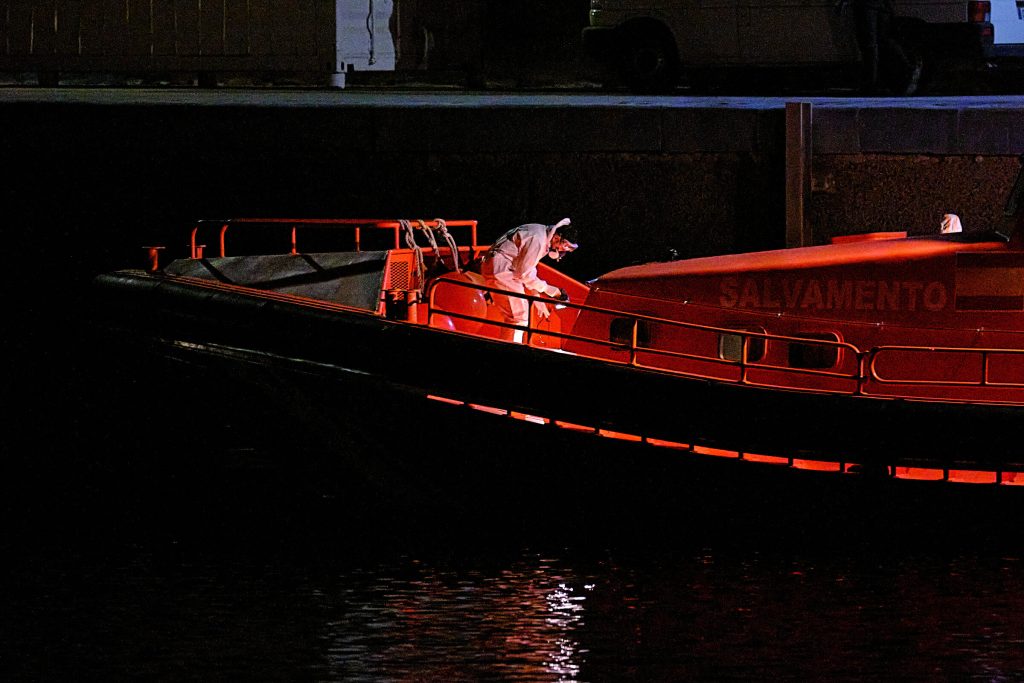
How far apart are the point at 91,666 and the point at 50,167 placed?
6.55 meters

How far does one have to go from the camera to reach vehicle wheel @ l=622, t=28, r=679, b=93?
1469cm

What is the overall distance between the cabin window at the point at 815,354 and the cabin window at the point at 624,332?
80cm

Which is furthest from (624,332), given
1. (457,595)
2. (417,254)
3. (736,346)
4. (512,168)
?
(512,168)

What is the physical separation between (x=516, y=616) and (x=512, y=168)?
5473 millimetres

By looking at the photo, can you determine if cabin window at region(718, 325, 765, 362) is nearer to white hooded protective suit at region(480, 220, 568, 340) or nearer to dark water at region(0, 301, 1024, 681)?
dark water at region(0, 301, 1024, 681)

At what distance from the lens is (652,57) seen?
14.7 m

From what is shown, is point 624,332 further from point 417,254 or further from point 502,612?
point 502,612

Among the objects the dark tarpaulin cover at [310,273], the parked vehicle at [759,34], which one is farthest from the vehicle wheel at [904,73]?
the dark tarpaulin cover at [310,273]

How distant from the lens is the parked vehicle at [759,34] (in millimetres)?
14211

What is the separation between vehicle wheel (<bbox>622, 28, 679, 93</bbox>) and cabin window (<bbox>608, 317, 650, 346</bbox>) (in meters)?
6.39

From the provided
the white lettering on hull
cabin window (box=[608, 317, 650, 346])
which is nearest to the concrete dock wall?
cabin window (box=[608, 317, 650, 346])

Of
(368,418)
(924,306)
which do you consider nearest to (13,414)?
(368,418)

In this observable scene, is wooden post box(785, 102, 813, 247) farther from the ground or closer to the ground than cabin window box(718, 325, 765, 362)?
farther from the ground

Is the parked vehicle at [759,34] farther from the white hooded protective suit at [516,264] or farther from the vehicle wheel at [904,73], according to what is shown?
the white hooded protective suit at [516,264]
